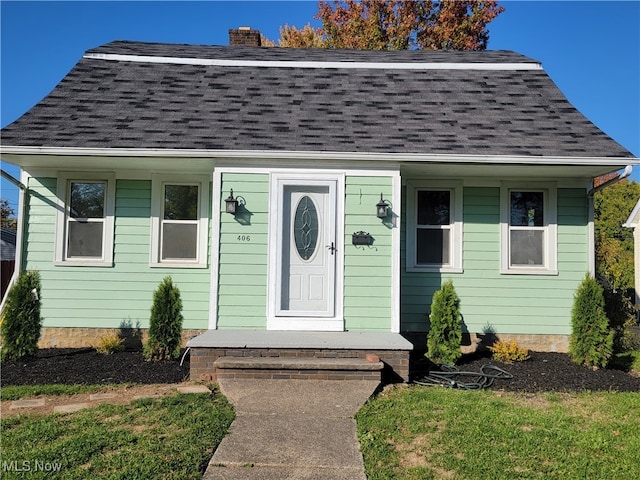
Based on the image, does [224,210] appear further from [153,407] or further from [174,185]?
[153,407]

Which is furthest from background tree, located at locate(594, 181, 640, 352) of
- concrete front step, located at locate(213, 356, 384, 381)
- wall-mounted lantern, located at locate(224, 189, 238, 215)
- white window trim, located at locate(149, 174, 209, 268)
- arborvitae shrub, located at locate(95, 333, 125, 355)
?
arborvitae shrub, located at locate(95, 333, 125, 355)

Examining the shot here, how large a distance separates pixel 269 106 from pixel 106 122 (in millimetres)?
2615

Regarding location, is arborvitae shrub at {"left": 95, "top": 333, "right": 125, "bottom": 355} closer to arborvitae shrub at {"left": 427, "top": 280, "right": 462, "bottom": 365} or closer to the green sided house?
the green sided house

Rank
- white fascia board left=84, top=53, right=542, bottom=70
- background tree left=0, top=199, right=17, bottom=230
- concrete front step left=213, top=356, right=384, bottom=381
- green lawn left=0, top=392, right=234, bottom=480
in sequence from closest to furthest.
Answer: green lawn left=0, top=392, right=234, bottom=480 → concrete front step left=213, top=356, right=384, bottom=381 → white fascia board left=84, top=53, right=542, bottom=70 → background tree left=0, top=199, right=17, bottom=230

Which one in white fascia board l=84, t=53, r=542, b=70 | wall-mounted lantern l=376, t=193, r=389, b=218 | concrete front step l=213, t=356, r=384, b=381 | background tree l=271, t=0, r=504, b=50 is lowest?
concrete front step l=213, t=356, r=384, b=381

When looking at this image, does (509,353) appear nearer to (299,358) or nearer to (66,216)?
(299,358)

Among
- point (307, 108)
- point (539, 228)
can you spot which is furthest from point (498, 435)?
point (307, 108)

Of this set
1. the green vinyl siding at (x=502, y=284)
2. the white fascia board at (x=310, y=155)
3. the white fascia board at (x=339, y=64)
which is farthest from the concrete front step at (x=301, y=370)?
the white fascia board at (x=339, y=64)

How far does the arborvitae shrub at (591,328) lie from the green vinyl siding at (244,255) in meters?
4.50

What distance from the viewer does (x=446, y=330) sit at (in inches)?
262

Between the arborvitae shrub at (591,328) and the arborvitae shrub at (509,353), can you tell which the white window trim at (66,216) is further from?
the arborvitae shrub at (591,328)

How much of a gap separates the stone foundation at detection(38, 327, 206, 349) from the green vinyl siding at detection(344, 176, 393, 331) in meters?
2.64

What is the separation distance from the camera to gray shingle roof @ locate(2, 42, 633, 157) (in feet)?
23.2

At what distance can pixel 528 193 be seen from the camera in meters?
7.92
